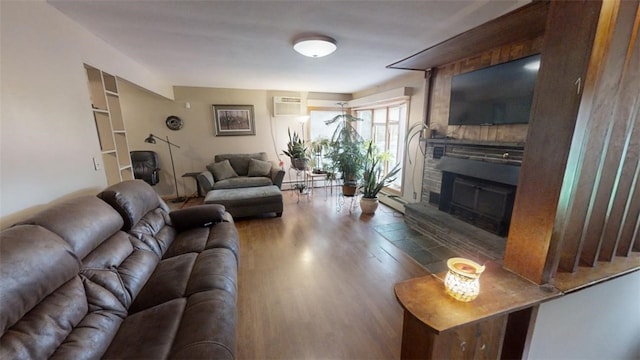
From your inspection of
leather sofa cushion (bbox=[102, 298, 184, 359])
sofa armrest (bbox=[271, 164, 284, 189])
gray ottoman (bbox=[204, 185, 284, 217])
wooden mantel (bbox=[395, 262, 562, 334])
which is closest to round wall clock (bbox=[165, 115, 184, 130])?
gray ottoman (bbox=[204, 185, 284, 217])

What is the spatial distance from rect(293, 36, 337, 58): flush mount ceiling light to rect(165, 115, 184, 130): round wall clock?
11.7 ft

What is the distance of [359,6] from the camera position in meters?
1.71

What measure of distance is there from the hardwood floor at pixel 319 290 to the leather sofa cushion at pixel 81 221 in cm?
108

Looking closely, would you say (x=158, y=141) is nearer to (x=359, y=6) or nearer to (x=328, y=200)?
(x=328, y=200)

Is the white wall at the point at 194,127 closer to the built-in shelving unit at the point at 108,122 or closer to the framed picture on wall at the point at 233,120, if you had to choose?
the framed picture on wall at the point at 233,120

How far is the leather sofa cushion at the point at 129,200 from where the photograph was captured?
5.92 ft

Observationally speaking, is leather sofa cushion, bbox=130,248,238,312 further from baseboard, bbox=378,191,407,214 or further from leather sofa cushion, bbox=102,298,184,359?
baseboard, bbox=378,191,407,214

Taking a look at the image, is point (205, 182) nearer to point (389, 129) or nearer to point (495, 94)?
point (389, 129)

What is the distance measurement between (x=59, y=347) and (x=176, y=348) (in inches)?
18.2

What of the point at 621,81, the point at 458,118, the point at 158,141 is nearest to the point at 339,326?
the point at 621,81

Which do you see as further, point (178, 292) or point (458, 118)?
point (458, 118)

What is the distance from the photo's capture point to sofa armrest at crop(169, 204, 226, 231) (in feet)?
7.83

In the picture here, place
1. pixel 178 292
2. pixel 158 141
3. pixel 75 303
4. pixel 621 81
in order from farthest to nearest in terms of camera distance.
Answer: pixel 158 141
pixel 178 292
pixel 75 303
pixel 621 81

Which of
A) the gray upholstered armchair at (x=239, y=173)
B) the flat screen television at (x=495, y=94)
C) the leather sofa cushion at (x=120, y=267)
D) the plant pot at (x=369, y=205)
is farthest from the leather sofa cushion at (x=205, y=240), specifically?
the flat screen television at (x=495, y=94)
